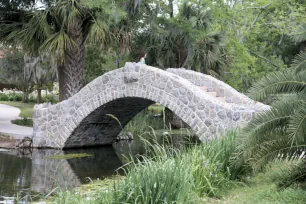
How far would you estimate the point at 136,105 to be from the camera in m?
16.6

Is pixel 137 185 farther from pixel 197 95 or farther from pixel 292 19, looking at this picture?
pixel 292 19

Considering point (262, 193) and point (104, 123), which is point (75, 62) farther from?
point (262, 193)

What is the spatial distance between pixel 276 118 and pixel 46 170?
7213 mm

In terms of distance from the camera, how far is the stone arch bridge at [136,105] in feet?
40.6

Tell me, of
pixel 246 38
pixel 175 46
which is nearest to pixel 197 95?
pixel 175 46

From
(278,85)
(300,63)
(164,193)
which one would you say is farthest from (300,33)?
(164,193)

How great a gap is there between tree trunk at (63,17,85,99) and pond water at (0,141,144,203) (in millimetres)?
2650

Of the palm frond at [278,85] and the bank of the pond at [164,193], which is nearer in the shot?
the bank of the pond at [164,193]

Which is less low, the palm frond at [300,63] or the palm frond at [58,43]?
the palm frond at [58,43]

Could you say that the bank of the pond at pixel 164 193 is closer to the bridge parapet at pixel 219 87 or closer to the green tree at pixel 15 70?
the bridge parapet at pixel 219 87

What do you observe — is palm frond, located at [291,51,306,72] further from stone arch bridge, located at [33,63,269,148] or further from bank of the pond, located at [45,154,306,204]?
stone arch bridge, located at [33,63,269,148]

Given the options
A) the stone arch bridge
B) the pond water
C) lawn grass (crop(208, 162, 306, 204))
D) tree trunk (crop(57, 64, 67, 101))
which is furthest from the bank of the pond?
tree trunk (crop(57, 64, 67, 101))

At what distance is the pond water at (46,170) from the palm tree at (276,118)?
2.95 m

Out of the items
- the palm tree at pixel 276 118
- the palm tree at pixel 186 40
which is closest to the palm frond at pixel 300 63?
the palm tree at pixel 276 118
